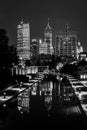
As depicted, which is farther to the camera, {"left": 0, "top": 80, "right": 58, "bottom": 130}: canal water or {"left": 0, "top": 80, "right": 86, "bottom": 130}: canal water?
{"left": 0, "top": 80, "right": 58, "bottom": 130}: canal water

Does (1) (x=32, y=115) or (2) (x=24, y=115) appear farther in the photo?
(1) (x=32, y=115)

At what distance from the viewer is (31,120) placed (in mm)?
16344

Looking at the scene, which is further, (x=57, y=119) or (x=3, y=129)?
(x=57, y=119)

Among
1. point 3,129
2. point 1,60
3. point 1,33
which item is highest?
point 1,33

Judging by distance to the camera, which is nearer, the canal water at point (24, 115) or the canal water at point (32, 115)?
the canal water at point (32, 115)

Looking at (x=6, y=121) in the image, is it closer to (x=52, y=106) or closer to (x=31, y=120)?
(x=31, y=120)

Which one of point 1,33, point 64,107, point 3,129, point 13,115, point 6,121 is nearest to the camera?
point 3,129

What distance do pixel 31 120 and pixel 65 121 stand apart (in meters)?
1.96

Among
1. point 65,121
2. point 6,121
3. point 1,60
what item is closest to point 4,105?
point 6,121

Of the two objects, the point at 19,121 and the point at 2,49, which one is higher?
the point at 2,49

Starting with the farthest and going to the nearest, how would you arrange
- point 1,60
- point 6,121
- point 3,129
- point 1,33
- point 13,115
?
point 1,33 → point 1,60 → point 13,115 → point 6,121 → point 3,129

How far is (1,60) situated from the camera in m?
45.1

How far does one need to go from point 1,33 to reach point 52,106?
30.8 meters

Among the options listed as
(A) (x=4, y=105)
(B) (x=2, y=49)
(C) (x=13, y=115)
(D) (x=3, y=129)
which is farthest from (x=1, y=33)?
(D) (x=3, y=129)
